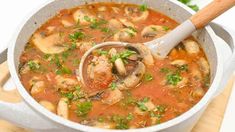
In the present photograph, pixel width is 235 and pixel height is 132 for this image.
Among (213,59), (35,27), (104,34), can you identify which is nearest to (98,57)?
(104,34)

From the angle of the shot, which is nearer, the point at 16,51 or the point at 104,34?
the point at 16,51

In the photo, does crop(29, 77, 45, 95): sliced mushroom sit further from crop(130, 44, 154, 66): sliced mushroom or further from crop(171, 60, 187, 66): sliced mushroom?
crop(171, 60, 187, 66): sliced mushroom

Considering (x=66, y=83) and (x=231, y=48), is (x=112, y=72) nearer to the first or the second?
(x=66, y=83)

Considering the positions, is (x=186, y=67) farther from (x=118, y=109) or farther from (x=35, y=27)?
(x=35, y=27)

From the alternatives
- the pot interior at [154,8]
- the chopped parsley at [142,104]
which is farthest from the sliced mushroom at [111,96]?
the pot interior at [154,8]

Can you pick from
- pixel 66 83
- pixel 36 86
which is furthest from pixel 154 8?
pixel 36 86

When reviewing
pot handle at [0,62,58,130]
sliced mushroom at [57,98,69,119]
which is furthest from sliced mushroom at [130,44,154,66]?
pot handle at [0,62,58,130]
